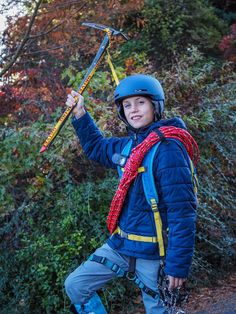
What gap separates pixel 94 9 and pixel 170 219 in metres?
4.47

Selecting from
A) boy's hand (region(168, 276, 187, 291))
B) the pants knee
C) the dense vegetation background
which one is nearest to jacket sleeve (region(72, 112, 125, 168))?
the pants knee

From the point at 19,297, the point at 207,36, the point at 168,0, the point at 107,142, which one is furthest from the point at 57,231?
the point at 168,0

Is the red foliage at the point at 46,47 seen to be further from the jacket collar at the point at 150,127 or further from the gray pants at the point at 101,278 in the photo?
the gray pants at the point at 101,278

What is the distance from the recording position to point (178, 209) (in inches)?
110

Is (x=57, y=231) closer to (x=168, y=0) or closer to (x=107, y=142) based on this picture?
(x=107, y=142)

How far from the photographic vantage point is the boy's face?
3146 mm

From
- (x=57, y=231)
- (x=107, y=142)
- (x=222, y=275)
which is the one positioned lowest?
(x=222, y=275)

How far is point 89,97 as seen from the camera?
213 inches

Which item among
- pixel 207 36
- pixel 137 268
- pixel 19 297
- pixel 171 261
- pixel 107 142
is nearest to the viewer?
pixel 171 261

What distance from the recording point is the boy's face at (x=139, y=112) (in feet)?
10.3

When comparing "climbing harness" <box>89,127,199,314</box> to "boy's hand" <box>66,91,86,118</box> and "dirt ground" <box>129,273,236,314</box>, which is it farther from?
"dirt ground" <box>129,273,236,314</box>

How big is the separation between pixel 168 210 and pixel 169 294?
1.77 feet

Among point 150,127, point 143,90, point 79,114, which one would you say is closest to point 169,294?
point 150,127

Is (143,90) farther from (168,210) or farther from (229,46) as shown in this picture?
(229,46)
